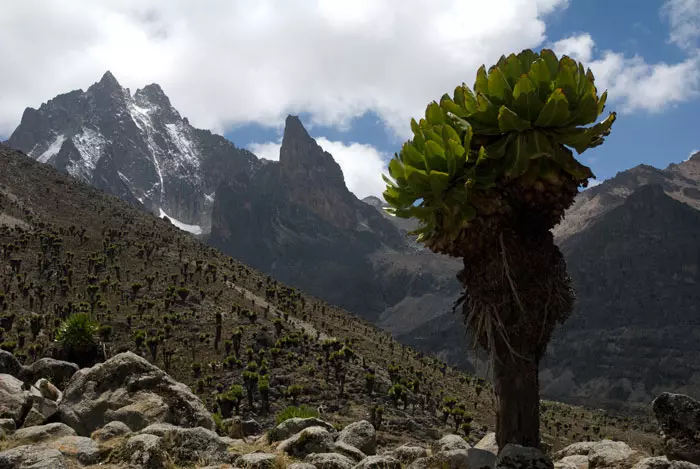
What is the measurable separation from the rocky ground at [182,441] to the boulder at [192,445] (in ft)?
0.05

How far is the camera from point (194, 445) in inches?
360

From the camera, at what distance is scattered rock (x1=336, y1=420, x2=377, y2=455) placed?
1224 centimetres

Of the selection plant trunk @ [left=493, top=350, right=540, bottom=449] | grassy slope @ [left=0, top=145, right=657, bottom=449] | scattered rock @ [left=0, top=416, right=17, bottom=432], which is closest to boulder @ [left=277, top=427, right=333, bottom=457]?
plant trunk @ [left=493, top=350, right=540, bottom=449]

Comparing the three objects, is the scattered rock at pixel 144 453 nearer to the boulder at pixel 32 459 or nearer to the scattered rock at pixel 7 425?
the boulder at pixel 32 459

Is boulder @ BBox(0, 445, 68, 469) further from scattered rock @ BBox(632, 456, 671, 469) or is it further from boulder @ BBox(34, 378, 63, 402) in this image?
boulder @ BBox(34, 378, 63, 402)

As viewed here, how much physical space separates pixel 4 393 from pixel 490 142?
11.6m

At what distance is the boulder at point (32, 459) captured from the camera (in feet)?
24.0

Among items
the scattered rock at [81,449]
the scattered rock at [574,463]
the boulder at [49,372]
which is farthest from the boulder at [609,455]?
the boulder at [49,372]

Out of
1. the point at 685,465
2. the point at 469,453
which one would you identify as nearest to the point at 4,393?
the point at 469,453

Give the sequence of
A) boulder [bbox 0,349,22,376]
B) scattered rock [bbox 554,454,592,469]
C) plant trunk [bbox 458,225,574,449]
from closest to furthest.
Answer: plant trunk [bbox 458,225,574,449]
scattered rock [bbox 554,454,592,469]
boulder [bbox 0,349,22,376]

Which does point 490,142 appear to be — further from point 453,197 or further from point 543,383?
point 543,383

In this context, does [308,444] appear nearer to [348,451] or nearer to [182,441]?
[348,451]

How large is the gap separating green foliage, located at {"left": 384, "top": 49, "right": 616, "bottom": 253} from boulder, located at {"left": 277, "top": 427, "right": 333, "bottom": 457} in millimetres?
4516

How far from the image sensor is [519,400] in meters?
8.05
